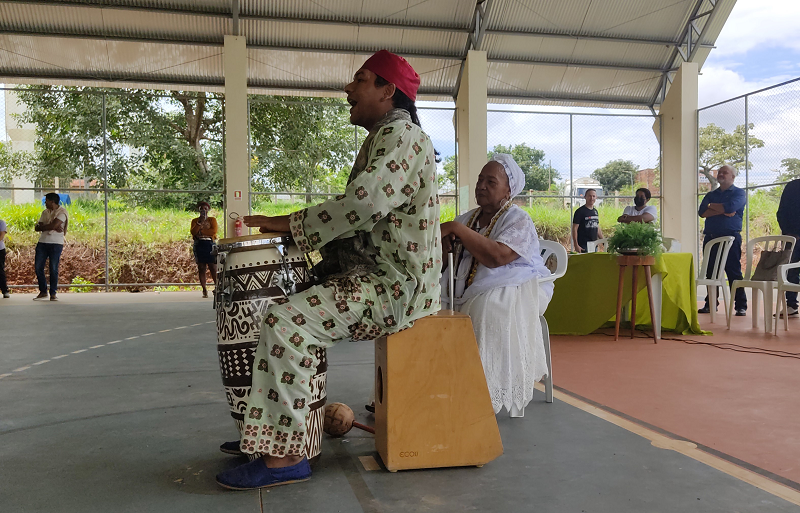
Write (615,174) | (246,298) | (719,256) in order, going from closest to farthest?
(246,298) → (719,256) → (615,174)

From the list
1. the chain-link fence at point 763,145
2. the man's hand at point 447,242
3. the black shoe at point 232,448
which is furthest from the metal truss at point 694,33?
the black shoe at point 232,448

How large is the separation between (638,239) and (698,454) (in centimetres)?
298

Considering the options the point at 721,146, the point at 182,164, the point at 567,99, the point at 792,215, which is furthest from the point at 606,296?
the point at 182,164

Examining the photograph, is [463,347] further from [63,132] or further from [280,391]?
[63,132]

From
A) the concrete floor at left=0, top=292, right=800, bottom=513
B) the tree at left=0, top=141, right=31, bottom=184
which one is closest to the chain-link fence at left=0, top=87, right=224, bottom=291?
the tree at left=0, top=141, right=31, bottom=184

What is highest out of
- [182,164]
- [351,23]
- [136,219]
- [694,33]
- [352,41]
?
[694,33]

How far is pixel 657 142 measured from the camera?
12055mm

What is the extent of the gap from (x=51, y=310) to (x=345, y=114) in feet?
24.1

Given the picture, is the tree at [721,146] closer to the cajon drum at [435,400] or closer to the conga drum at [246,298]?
the cajon drum at [435,400]

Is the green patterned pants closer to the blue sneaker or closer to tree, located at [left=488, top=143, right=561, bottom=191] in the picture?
the blue sneaker

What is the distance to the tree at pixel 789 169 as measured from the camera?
8.20 metres

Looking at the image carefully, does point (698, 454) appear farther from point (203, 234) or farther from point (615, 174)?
point (615, 174)

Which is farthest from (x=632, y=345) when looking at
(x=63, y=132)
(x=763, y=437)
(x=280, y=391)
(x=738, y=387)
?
(x=63, y=132)

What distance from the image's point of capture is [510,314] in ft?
9.45
